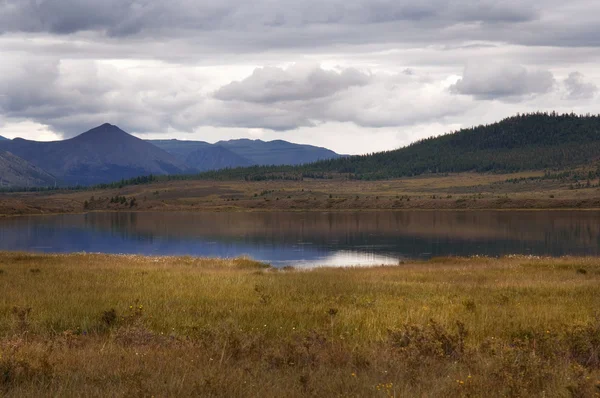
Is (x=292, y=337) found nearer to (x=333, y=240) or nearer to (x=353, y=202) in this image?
(x=333, y=240)

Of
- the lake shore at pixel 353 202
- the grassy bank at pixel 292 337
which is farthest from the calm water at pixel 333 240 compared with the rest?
the lake shore at pixel 353 202

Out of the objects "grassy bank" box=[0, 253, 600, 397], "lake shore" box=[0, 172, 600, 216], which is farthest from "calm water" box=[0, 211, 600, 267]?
"lake shore" box=[0, 172, 600, 216]

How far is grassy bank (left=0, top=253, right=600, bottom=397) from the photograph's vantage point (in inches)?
383

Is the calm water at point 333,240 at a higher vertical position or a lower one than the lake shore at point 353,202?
lower

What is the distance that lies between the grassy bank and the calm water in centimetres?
2659

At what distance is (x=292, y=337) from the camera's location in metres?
14.2

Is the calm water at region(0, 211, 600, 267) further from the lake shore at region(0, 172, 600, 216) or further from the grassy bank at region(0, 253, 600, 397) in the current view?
the lake shore at region(0, 172, 600, 216)

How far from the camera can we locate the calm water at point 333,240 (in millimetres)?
57756

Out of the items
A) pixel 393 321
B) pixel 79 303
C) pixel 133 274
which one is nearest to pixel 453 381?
pixel 393 321

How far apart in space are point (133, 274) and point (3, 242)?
52.5 metres

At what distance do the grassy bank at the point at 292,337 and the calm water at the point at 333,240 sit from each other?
2659cm

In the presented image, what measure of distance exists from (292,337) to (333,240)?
194 feet

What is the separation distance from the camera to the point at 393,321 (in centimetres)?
1639

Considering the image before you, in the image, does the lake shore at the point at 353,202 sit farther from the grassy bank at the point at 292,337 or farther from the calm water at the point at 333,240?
the grassy bank at the point at 292,337
